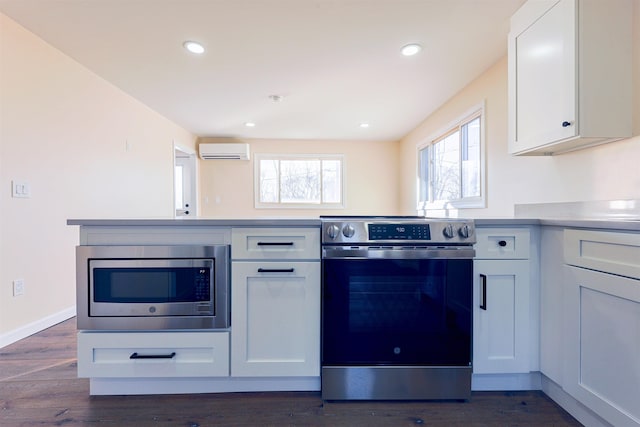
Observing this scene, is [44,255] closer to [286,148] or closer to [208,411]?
[208,411]

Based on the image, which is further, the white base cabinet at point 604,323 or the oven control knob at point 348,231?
the oven control knob at point 348,231

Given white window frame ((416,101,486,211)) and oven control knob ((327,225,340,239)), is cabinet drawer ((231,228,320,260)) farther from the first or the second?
white window frame ((416,101,486,211))

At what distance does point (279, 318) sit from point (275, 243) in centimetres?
37

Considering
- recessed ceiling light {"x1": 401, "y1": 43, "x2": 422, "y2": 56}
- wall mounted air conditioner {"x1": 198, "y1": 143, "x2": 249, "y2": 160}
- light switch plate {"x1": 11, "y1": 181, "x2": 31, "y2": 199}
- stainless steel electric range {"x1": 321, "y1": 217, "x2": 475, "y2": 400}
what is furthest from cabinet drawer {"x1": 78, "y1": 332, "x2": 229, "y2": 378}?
wall mounted air conditioner {"x1": 198, "y1": 143, "x2": 249, "y2": 160}

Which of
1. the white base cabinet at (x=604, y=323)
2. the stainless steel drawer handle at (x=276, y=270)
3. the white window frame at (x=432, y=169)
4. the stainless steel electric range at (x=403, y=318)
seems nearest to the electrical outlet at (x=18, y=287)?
the stainless steel drawer handle at (x=276, y=270)

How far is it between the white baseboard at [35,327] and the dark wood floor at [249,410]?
66 cm

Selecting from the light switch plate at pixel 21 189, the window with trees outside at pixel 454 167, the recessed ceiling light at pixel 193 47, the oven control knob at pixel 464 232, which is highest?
the recessed ceiling light at pixel 193 47

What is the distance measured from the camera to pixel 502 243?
1.50 m

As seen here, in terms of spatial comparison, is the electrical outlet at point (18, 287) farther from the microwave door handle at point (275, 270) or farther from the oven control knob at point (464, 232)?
the oven control knob at point (464, 232)

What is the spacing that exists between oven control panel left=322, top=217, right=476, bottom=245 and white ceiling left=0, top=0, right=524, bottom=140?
1455 mm

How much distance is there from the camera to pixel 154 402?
1.47 meters

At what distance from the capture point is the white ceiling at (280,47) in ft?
6.46

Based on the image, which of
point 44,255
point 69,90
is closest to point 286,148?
point 69,90

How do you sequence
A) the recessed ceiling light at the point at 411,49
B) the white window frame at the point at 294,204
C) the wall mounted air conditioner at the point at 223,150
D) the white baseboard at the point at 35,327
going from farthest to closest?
1. the white window frame at the point at 294,204
2. the wall mounted air conditioner at the point at 223,150
3. the recessed ceiling light at the point at 411,49
4. the white baseboard at the point at 35,327
